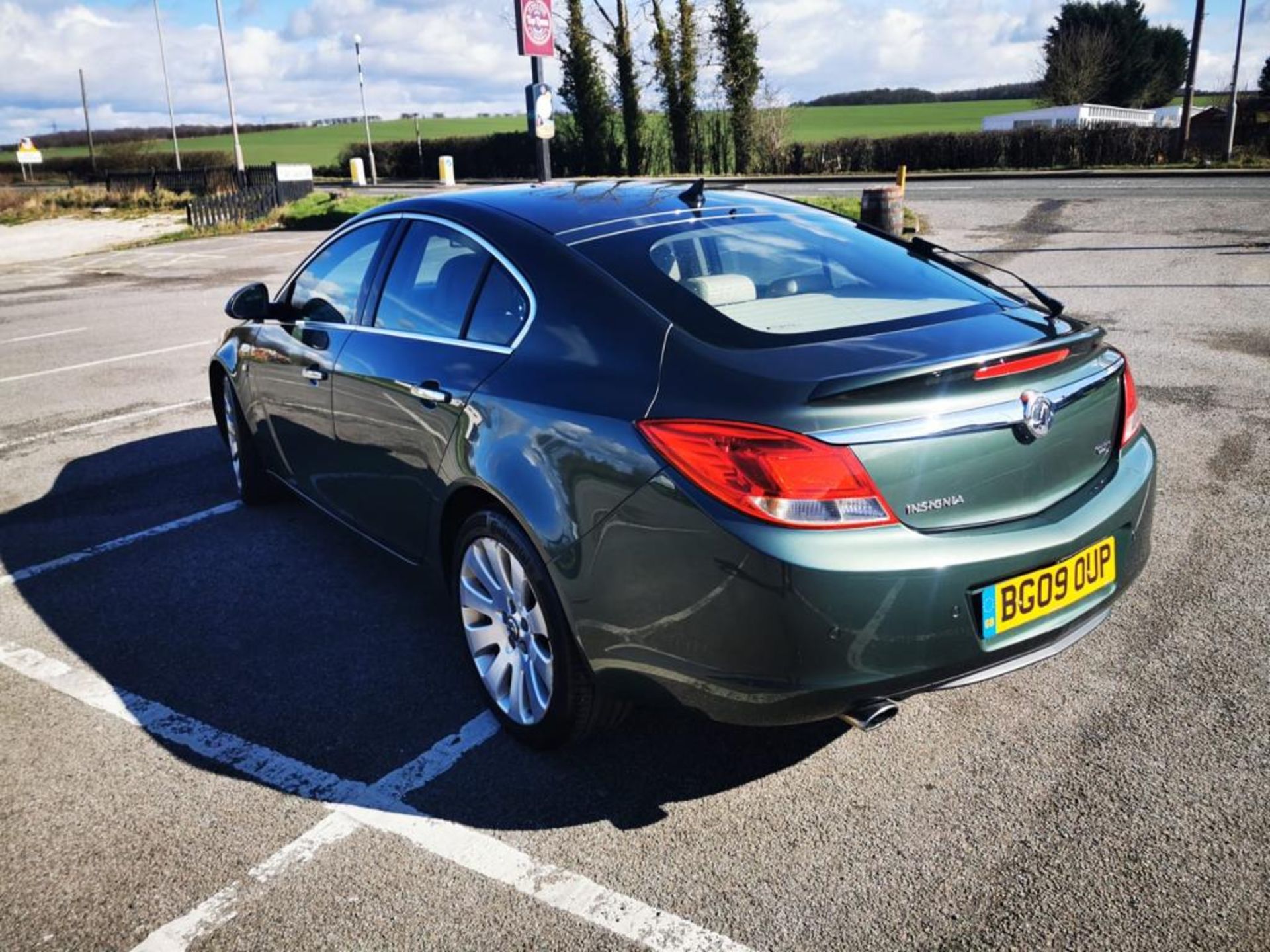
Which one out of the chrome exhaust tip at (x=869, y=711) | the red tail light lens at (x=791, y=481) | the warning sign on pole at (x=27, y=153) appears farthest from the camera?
the warning sign on pole at (x=27, y=153)

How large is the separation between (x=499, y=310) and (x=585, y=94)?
4632 cm

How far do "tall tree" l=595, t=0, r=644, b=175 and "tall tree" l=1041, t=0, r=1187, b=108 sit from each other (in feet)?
76.0

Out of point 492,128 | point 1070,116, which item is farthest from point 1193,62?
point 492,128

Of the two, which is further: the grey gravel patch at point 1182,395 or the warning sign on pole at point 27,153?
the warning sign on pole at point 27,153

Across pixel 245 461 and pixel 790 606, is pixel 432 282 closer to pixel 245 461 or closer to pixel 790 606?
pixel 790 606

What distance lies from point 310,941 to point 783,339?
1872mm

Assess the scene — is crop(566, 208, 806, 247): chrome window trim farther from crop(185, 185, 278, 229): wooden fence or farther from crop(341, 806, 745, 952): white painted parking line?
crop(185, 185, 278, 229): wooden fence

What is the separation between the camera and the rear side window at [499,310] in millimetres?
3162

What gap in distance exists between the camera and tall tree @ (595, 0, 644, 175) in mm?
45406

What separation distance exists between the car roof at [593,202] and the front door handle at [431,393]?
612 millimetres

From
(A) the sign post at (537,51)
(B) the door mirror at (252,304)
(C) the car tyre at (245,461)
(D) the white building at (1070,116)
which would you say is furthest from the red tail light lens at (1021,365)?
(D) the white building at (1070,116)

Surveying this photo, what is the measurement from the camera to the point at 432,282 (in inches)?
144

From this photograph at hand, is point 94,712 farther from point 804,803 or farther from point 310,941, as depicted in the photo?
point 804,803

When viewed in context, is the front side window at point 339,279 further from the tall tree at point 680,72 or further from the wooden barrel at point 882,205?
the tall tree at point 680,72
